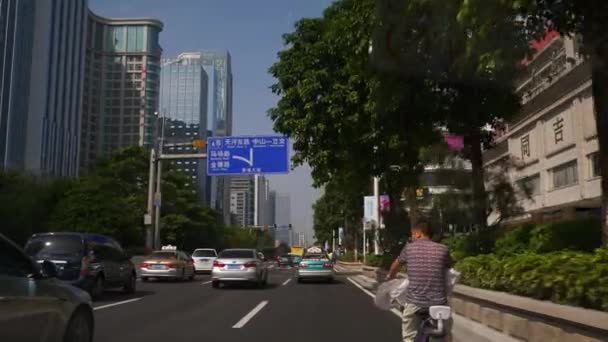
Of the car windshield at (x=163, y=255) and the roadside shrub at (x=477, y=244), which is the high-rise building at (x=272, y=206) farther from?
the roadside shrub at (x=477, y=244)

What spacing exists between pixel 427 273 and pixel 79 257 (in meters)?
12.1

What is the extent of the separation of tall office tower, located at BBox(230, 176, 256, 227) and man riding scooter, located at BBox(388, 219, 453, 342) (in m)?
150

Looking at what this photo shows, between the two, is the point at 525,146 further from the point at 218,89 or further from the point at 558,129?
the point at 218,89

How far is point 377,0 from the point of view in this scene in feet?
33.3

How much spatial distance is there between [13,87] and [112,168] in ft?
56.2

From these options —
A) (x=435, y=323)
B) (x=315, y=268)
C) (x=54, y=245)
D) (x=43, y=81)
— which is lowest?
(x=315, y=268)

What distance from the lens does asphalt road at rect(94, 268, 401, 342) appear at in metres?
10.8

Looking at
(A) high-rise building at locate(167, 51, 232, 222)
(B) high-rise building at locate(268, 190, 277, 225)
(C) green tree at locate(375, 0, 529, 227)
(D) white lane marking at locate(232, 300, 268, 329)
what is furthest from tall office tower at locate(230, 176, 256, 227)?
(C) green tree at locate(375, 0, 529, 227)

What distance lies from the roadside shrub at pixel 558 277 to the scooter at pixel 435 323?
176 centimetres

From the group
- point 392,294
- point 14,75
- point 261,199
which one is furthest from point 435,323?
point 261,199

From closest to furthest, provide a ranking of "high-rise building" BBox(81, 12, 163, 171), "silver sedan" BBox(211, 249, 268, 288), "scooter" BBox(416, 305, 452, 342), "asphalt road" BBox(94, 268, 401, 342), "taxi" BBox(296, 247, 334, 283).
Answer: "scooter" BBox(416, 305, 452, 342) → "asphalt road" BBox(94, 268, 401, 342) → "silver sedan" BBox(211, 249, 268, 288) → "taxi" BBox(296, 247, 334, 283) → "high-rise building" BBox(81, 12, 163, 171)

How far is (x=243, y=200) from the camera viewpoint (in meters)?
164

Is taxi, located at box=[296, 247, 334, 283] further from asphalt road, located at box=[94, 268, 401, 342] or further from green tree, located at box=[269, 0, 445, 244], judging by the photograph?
asphalt road, located at box=[94, 268, 401, 342]

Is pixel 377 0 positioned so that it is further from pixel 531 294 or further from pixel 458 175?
pixel 458 175
